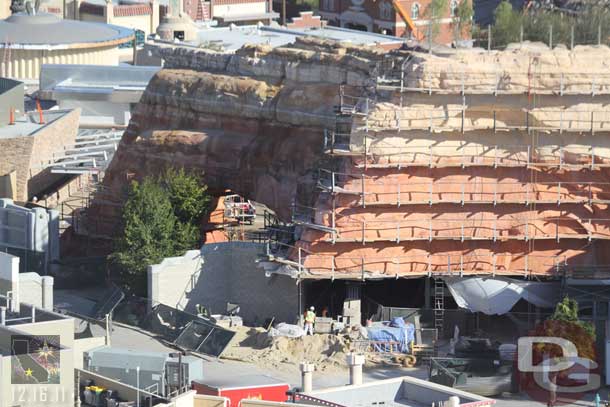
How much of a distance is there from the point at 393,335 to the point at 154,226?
31.8ft

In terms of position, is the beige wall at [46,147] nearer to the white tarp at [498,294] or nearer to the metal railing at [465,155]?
the metal railing at [465,155]

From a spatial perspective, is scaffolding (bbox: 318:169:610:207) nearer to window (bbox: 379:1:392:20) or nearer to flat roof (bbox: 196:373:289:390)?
flat roof (bbox: 196:373:289:390)

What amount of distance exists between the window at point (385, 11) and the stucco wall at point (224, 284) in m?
66.9

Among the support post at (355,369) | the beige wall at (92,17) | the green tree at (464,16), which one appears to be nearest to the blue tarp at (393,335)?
the support post at (355,369)

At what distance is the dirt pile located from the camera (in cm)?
7094

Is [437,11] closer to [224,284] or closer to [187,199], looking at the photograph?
[187,199]

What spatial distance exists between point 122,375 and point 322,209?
10.7 m

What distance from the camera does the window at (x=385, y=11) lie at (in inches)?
5595

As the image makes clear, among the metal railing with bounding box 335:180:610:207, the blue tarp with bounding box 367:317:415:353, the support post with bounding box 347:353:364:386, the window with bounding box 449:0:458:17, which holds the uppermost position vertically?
the window with bounding box 449:0:458:17

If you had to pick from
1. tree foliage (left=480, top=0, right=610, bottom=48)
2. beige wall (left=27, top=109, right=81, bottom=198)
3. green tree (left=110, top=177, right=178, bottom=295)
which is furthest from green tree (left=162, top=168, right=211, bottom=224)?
tree foliage (left=480, top=0, right=610, bottom=48)

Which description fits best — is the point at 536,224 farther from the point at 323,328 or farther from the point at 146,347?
the point at 146,347

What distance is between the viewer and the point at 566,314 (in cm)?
6894

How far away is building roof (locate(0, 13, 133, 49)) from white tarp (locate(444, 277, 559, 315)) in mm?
47006

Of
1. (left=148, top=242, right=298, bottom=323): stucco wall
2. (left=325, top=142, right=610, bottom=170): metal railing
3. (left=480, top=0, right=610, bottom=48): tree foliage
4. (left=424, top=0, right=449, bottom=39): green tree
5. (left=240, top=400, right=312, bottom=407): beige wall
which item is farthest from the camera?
(left=424, top=0, right=449, bottom=39): green tree
